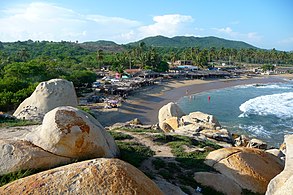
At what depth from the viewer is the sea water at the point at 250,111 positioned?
3772 centimetres

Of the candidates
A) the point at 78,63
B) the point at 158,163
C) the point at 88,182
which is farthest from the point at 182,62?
the point at 88,182

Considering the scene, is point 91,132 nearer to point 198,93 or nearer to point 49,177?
point 49,177

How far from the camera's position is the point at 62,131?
970 cm

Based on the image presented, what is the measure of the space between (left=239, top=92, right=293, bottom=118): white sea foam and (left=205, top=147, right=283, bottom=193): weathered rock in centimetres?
3418

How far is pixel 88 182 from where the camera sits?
651 centimetres

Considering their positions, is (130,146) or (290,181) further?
(130,146)

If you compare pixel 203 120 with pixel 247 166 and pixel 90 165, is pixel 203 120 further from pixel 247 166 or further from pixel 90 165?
pixel 90 165

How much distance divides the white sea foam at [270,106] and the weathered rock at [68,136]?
40.1 m

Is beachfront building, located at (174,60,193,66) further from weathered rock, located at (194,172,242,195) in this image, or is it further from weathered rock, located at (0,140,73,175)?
weathered rock, located at (0,140,73,175)

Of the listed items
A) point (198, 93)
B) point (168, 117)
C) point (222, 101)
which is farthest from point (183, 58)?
point (168, 117)

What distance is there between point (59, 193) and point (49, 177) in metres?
0.63

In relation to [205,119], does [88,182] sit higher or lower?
higher

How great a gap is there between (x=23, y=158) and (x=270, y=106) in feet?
175

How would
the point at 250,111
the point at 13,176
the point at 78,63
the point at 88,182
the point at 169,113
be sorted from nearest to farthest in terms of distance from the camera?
the point at 88,182 → the point at 13,176 → the point at 169,113 → the point at 250,111 → the point at 78,63
